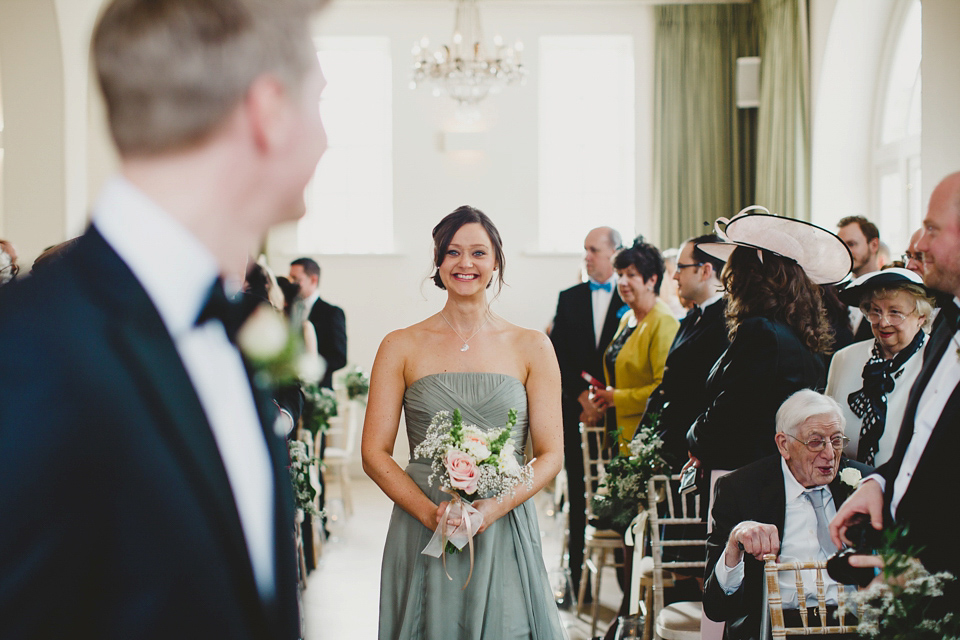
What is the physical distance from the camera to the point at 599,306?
5441mm

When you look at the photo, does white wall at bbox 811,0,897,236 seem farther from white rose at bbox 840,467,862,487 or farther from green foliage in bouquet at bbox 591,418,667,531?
white rose at bbox 840,467,862,487

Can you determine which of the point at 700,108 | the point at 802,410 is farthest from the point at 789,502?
the point at 700,108

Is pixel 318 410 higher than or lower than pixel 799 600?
lower

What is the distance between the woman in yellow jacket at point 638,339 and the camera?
4473 mm

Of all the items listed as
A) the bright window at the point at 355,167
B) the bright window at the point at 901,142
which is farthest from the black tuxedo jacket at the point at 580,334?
the bright window at the point at 355,167

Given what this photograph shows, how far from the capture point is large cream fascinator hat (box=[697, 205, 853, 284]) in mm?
3150

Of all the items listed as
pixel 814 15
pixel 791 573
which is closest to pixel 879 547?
pixel 791 573

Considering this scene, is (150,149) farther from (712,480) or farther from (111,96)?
(712,480)

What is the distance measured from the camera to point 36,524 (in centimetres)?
58

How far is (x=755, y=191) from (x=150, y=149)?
8.69 m

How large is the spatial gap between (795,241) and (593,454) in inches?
102

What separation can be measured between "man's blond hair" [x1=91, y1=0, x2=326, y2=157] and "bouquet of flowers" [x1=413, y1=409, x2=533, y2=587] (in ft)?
5.94

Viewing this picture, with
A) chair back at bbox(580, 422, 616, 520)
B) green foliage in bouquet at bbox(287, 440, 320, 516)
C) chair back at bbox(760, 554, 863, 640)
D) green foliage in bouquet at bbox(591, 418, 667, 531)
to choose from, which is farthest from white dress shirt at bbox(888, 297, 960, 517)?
green foliage in bouquet at bbox(287, 440, 320, 516)

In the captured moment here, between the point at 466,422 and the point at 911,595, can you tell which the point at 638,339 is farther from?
the point at 911,595
